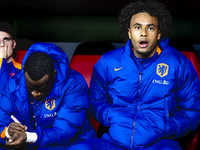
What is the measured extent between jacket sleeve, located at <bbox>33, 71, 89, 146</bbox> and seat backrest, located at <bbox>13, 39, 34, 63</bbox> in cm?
67

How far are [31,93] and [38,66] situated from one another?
0.15m

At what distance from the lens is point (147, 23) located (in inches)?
51.6

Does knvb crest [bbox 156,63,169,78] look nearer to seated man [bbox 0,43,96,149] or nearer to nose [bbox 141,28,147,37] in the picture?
nose [bbox 141,28,147,37]

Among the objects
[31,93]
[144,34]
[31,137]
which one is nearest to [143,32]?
[144,34]

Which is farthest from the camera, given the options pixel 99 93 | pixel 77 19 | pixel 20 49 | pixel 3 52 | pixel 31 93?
pixel 77 19

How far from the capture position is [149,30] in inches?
52.0

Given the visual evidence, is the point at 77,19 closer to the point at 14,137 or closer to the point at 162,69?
the point at 162,69

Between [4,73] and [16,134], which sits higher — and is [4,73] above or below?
above

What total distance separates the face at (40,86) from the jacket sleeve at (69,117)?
9 centimetres

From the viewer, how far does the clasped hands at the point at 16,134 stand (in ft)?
3.82

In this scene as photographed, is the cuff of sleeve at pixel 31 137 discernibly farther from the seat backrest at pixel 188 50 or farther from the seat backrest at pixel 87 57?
the seat backrest at pixel 188 50

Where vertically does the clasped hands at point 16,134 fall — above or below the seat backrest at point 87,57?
below

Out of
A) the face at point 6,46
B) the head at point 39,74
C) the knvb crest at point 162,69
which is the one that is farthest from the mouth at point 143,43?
the face at point 6,46

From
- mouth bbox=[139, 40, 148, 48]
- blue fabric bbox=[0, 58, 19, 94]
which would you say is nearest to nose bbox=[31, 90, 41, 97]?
blue fabric bbox=[0, 58, 19, 94]
